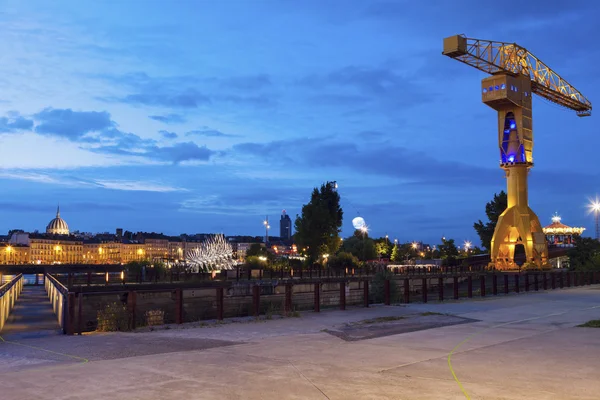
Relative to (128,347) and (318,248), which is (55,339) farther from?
(318,248)

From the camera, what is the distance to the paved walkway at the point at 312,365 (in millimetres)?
8828

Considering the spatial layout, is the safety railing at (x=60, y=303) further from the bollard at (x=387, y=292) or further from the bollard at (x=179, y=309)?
the bollard at (x=387, y=292)

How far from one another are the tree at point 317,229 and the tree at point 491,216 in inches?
1469

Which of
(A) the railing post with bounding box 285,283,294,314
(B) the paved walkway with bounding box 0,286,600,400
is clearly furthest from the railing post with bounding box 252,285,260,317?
(B) the paved walkway with bounding box 0,286,600,400

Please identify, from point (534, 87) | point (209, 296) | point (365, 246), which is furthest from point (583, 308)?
point (365, 246)

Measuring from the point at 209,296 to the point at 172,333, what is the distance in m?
26.1

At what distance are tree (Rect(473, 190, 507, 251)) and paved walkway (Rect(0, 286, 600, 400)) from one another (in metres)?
96.5

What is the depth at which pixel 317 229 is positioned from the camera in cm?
8600

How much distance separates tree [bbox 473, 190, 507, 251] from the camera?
109 m

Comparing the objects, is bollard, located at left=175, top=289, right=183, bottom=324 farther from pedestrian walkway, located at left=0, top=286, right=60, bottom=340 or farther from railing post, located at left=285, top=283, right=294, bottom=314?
railing post, located at left=285, top=283, right=294, bottom=314

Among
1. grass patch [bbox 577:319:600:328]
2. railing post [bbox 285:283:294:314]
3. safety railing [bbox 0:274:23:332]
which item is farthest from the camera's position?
railing post [bbox 285:283:294:314]

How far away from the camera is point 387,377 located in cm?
1002

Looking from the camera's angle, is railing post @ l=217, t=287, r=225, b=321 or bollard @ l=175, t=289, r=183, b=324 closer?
bollard @ l=175, t=289, r=183, b=324

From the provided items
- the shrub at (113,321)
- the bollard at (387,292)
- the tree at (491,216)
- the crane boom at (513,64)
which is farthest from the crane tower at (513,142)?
the shrub at (113,321)
